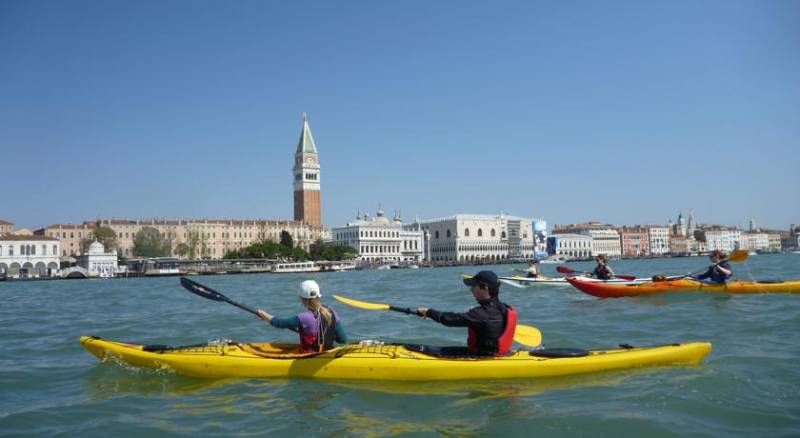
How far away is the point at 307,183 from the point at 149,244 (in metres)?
38.4

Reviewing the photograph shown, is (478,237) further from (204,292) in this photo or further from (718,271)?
(204,292)

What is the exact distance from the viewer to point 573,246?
13862 cm

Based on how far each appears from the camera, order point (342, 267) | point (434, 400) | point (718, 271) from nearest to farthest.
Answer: point (434, 400) < point (718, 271) < point (342, 267)

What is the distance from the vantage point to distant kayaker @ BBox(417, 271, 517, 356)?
6.91 m

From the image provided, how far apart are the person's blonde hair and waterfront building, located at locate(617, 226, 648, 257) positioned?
486 feet

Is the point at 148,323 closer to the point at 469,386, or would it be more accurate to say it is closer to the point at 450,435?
the point at 469,386

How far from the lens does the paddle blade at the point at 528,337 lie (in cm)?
795

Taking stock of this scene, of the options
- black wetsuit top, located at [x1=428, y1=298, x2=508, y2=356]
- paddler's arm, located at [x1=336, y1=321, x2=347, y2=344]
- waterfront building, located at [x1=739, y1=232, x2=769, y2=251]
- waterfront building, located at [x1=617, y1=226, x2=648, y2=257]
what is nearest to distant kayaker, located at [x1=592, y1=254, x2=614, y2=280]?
black wetsuit top, located at [x1=428, y1=298, x2=508, y2=356]

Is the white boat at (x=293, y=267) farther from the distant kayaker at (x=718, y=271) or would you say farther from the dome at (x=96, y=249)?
the distant kayaker at (x=718, y=271)

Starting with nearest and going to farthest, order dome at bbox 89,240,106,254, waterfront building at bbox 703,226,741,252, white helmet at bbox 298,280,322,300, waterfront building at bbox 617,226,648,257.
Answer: white helmet at bbox 298,280,322,300
dome at bbox 89,240,106,254
waterfront building at bbox 617,226,648,257
waterfront building at bbox 703,226,741,252

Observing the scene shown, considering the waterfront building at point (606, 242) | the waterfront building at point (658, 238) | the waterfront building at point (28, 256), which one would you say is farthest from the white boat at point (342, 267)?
the waterfront building at point (658, 238)

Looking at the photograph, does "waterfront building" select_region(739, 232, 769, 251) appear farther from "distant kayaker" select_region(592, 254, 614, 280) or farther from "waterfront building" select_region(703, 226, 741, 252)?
"distant kayaker" select_region(592, 254, 614, 280)

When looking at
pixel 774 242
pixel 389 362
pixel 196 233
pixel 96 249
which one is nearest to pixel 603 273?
pixel 389 362

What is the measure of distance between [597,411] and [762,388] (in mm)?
2093
